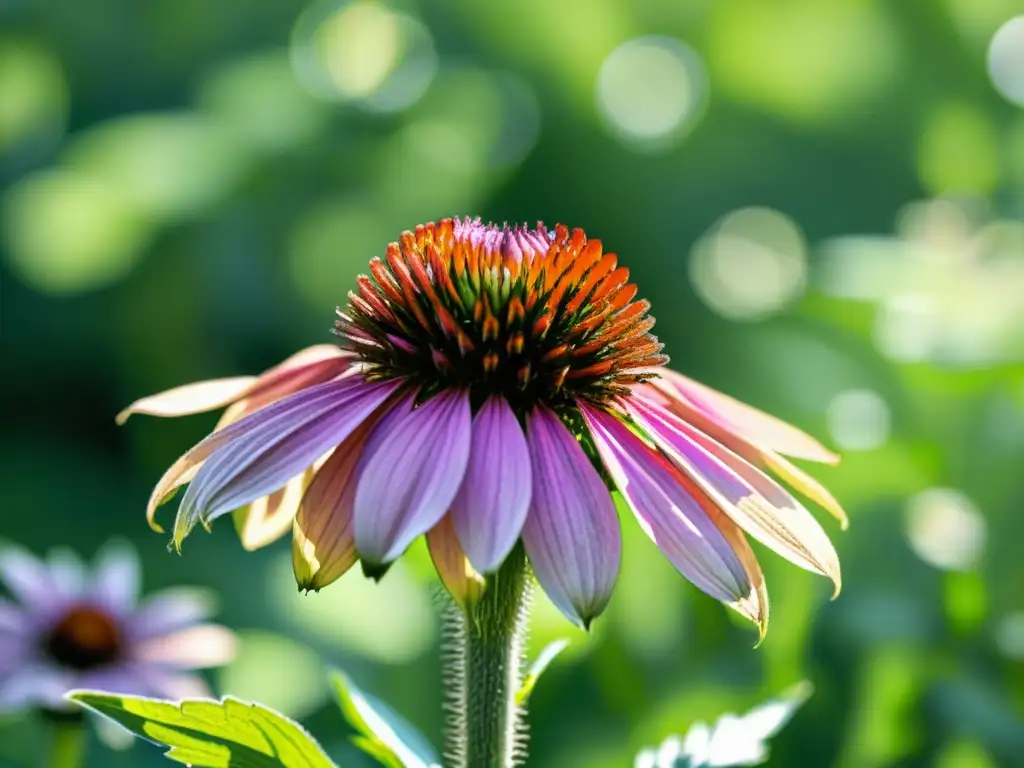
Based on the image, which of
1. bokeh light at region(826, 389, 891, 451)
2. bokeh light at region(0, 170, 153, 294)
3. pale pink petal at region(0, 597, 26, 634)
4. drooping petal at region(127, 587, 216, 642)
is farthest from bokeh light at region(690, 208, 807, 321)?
pale pink petal at region(0, 597, 26, 634)

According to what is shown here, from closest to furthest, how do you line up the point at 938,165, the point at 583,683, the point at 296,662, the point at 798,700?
the point at 798,700 → the point at 583,683 → the point at 296,662 → the point at 938,165

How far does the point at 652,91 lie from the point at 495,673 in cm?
→ 152

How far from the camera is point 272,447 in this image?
1.49 ft

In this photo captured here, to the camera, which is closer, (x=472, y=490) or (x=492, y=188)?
(x=472, y=490)

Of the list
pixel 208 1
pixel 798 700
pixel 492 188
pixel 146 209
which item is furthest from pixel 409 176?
pixel 798 700

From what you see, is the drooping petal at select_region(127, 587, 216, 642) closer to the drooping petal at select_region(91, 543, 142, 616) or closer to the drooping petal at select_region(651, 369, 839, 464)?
the drooping petal at select_region(91, 543, 142, 616)

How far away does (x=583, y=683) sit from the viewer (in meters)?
1.12

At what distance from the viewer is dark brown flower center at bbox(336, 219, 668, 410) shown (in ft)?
1.64

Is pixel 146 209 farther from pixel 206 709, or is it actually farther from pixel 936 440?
pixel 206 709

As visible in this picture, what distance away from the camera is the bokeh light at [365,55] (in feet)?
6.28

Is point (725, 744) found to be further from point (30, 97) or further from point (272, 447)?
point (30, 97)

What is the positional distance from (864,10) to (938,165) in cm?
29

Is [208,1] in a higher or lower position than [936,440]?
higher

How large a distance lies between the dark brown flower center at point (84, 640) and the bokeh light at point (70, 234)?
80 centimetres
